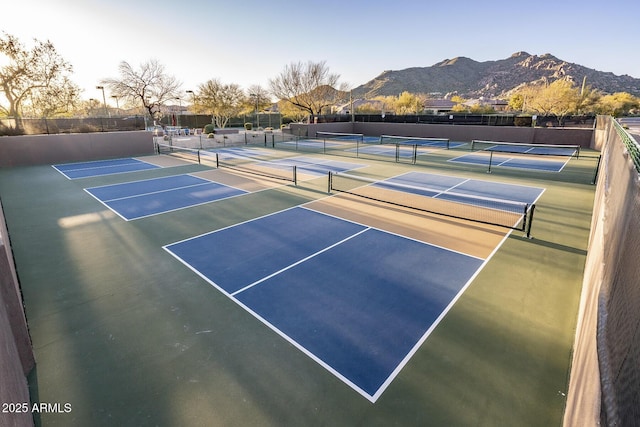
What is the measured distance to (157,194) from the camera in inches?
574

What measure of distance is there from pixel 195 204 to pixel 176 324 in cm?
779

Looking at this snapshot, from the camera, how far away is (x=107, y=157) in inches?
975

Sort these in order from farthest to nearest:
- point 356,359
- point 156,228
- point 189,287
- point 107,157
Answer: point 107,157, point 156,228, point 189,287, point 356,359

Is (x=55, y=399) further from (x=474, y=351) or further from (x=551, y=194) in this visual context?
(x=551, y=194)

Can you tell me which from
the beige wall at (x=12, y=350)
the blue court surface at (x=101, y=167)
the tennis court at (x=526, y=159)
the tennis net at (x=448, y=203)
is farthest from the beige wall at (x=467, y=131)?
the beige wall at (x=12, y=350)

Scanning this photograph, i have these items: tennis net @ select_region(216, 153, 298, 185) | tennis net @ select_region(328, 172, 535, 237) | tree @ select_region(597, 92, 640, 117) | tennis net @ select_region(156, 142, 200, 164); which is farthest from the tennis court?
tree @ select_region(597, 92, 640, 117)

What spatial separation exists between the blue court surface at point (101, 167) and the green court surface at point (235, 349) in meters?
10.6

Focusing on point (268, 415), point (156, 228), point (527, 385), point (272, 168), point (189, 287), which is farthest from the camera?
point (272, 168)

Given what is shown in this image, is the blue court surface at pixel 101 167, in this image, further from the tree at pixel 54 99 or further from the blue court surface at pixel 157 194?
the tree at pixel 54 99

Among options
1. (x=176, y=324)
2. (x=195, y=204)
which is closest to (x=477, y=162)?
(x=195, y=204)

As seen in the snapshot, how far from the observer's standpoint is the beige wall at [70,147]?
21.2 m

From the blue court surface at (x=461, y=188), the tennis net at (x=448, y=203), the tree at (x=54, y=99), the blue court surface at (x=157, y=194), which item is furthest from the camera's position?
the tree at (x=54, y=99)

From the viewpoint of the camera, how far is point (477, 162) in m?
22.5

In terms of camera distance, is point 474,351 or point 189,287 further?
point 189,287
